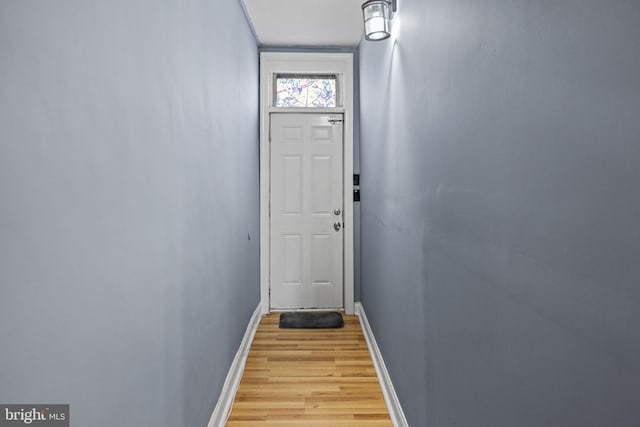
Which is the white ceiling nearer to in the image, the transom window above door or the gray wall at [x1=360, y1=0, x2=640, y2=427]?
the transom window above door

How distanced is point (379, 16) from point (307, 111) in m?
1.93

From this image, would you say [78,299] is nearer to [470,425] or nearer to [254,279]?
[470,425]

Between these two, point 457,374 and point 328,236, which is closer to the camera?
point 457,374

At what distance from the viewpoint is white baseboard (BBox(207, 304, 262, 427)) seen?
2187mm

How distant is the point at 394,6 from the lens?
2285 millimetres

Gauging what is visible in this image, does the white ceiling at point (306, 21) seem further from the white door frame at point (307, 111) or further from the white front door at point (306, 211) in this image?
the white front door at point (306, 211)

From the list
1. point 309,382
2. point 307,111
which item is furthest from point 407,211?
point 307,111

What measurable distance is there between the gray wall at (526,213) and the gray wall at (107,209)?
93 centimetres

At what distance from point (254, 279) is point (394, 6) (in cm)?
257

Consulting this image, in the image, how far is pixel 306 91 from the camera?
14.2ft

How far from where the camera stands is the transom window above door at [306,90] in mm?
4309

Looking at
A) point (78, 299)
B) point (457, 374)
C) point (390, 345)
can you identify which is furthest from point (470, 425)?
point (390, 345)

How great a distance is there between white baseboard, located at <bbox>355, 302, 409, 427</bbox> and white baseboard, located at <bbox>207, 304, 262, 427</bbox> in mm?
928

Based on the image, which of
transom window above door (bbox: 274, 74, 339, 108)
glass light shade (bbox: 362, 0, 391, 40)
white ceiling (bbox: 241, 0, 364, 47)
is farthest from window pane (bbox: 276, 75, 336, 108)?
glass light shade (bbox: 362, 0, 391, 40)
